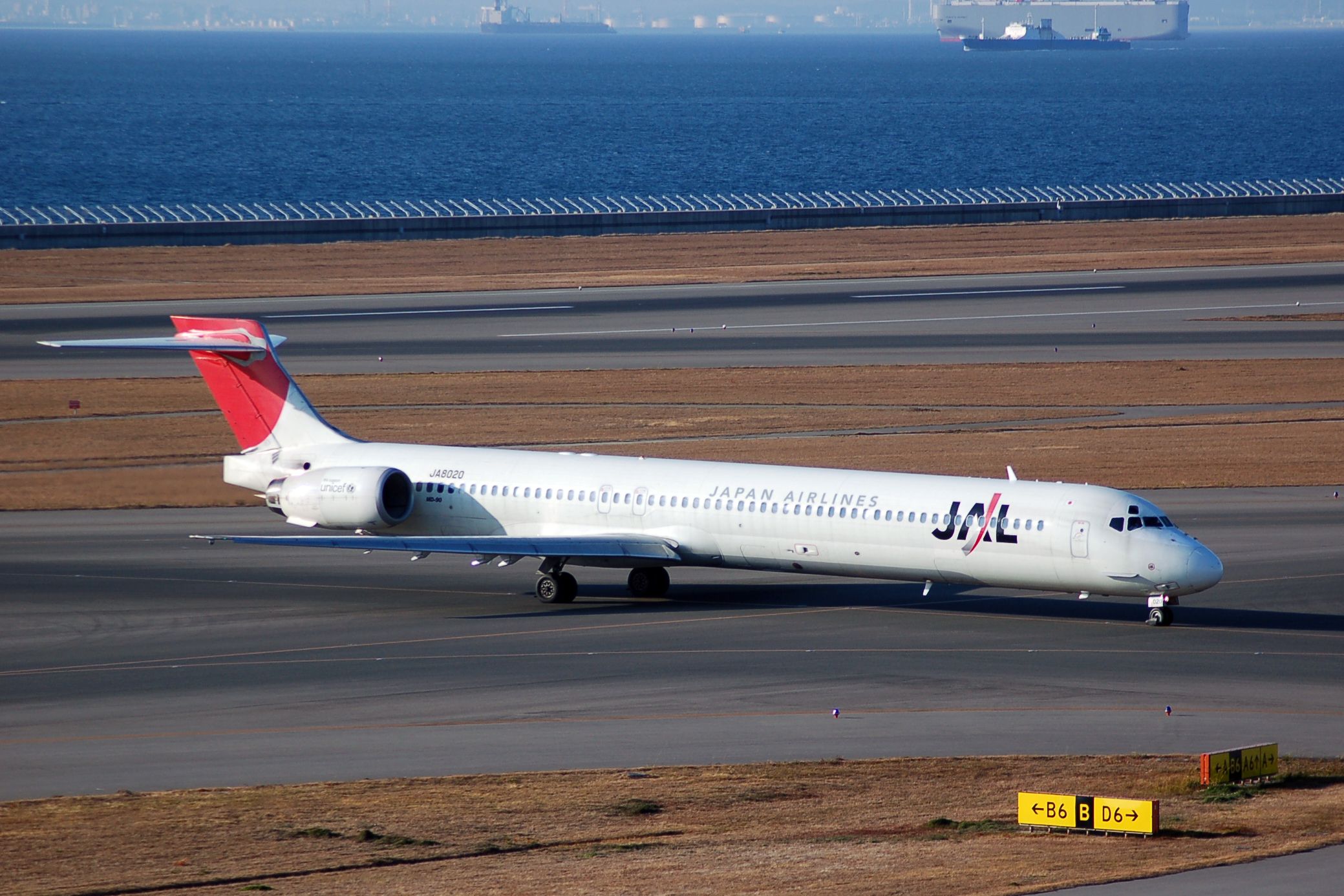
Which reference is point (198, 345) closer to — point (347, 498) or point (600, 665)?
point (347, 498)

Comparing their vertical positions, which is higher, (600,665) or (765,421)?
(765,421)

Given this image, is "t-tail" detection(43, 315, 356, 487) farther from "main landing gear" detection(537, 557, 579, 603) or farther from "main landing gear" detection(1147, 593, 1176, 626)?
"main landing gear" detection(1147, 593, 1176, 626)

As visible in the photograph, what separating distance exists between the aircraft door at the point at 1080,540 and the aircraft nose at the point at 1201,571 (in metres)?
2.29

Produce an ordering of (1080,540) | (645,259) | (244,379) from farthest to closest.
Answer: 1. (645,259)
2. (244,379)
3. (1080,540)

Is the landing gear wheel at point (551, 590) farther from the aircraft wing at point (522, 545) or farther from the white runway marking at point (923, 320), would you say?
the white runway marking at point (923, 320)

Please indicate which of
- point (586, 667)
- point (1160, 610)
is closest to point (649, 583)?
point (586, 667)

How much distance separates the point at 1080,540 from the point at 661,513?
1078 centimetres

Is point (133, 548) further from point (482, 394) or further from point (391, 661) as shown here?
point (482, 394)

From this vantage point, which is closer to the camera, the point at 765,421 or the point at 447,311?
the point at 765,421

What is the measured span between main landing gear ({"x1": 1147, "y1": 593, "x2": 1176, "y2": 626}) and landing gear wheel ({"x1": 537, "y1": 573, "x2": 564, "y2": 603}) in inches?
578

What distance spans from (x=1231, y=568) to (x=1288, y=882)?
87.4 feet

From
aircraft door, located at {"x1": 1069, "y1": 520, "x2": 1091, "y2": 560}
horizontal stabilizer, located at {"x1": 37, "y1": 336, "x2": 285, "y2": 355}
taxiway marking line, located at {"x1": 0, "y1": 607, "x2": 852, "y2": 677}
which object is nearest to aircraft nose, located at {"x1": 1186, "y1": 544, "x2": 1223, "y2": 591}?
aircraft door, located at {"x1": 1069, "y1": 520, "x2": 1091, "y2": 560}

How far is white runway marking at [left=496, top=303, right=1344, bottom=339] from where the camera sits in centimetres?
8644

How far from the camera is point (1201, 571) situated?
38.9 meters
